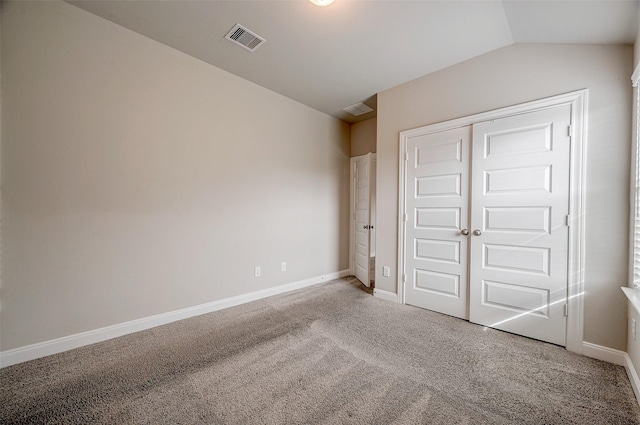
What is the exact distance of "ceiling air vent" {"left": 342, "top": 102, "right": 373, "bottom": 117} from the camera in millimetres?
3857

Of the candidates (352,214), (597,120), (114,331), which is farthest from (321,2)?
(114,331)

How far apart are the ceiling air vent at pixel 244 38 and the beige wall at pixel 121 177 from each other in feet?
2.07

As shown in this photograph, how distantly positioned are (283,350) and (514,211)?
2.59 meters

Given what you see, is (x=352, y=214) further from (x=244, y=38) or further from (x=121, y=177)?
(x=121, y=177)

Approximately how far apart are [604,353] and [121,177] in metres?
4.53

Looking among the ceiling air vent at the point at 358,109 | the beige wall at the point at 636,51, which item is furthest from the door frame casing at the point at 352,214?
the beige wall at the point at 636,51

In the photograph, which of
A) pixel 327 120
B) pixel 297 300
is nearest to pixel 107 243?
pixel 297 300

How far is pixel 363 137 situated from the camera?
450cm

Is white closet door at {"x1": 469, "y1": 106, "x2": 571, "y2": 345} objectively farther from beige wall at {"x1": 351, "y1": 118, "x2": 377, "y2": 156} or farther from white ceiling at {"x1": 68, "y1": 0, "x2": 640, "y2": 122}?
beige wall at {"x1": 351, "y1": 118, "x2": 377, "y2": 156}

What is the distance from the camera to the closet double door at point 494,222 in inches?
86.8

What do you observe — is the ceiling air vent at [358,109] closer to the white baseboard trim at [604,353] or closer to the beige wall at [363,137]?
the beige wall at [363,137]

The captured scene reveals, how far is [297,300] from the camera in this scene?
328cm

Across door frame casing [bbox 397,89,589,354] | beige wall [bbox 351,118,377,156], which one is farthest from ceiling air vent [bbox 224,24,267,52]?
door frame casing [bbox 397,89,589,354]

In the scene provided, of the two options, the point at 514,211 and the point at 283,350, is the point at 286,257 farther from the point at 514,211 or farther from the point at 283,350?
the point at 514,211
